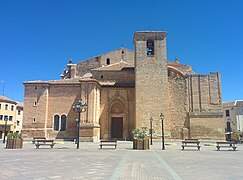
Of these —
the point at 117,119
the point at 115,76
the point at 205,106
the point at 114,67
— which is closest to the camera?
the point at 205,106

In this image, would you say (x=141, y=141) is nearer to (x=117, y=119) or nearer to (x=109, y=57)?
(x=117, y=119)

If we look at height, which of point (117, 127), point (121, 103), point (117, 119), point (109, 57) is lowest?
point (117, 127)

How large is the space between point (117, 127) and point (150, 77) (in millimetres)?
8141

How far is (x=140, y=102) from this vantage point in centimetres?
2862

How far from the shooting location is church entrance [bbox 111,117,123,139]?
3033 cm

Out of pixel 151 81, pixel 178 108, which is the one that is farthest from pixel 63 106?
pixel 178 108

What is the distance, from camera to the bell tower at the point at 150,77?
93.2 ft

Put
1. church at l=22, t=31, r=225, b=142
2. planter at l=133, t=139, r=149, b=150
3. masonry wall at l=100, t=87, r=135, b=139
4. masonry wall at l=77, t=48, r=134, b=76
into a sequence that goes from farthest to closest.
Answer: masonry wall at l=77, t=48, r=134, b=76
masonry wall at l=100, t=87, r=135, b=139
church at l=22, t=31, r=225, b=142
planter at l=133, t=139, r=149, b=150

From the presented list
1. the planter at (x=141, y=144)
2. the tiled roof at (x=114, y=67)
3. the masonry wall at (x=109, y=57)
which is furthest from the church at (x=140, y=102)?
the planter at (x=141, y=144)

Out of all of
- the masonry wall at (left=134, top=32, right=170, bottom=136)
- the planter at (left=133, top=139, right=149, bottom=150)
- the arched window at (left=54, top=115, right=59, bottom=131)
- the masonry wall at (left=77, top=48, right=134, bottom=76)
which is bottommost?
the planter at (left=133, top=139, right=149, bottom=150)

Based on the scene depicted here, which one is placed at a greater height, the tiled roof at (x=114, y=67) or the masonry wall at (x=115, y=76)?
the tiled roof at (x=114, y=67)

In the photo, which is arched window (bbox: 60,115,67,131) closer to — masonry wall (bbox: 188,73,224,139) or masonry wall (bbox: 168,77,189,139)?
masonry wall (bbox: 168,77,189,139)

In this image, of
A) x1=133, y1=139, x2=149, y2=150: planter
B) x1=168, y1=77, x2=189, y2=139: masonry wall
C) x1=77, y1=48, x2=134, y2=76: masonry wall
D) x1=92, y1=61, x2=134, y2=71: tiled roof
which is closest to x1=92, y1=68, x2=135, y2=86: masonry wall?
x1=92, y1=61, x2=134, y2=71: tiled roof

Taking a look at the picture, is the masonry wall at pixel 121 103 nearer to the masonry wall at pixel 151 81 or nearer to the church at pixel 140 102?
the church at pixel 140 102
